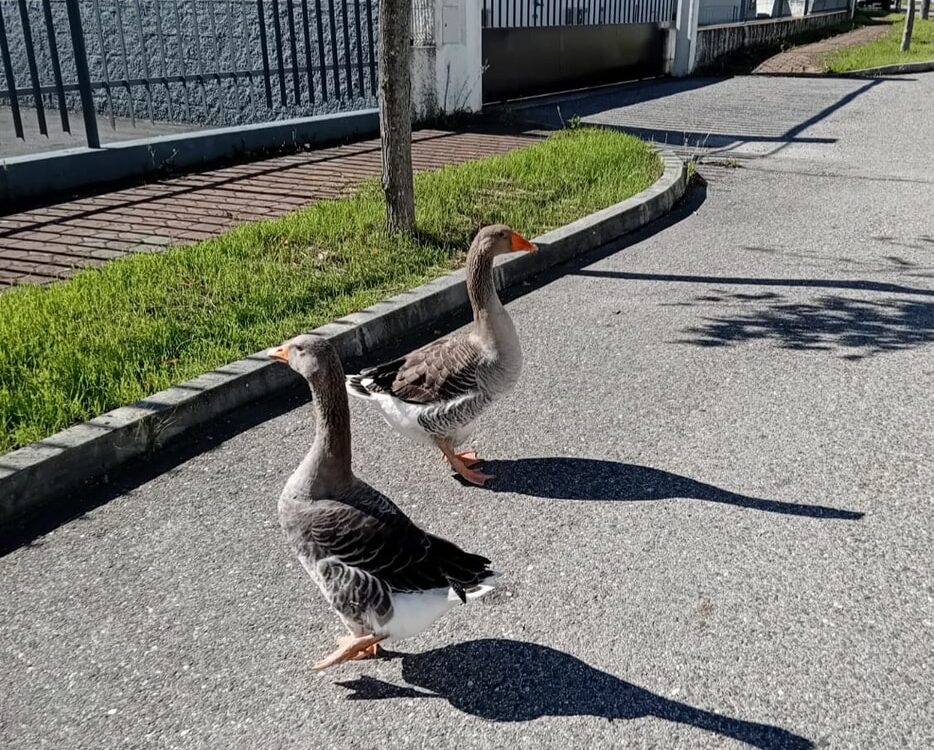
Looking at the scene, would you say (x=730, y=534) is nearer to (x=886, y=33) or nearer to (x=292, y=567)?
(x=292, y=567)

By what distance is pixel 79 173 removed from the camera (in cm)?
918

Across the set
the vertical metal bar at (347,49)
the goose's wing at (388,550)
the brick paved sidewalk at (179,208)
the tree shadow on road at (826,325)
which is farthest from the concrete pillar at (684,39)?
the goose's wing at (388,550)

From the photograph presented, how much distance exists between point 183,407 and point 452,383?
1.49 metres

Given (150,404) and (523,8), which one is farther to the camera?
(523,8)

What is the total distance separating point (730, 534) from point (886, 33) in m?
34.2

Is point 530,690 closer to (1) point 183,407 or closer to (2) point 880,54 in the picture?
(1) point 183,407

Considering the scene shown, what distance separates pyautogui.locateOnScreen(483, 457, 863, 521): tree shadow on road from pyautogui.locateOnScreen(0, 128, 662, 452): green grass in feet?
6.08

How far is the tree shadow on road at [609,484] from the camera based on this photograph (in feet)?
13.0

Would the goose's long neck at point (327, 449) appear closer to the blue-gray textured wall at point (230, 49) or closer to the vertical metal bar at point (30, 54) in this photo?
the vertical metal bar at point (30, 54)

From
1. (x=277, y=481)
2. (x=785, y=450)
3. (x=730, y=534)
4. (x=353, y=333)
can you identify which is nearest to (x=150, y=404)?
(x=277, y=481)

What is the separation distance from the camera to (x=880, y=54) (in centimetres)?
2416

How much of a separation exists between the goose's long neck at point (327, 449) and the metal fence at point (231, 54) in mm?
8616

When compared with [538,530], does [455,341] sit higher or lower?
higher

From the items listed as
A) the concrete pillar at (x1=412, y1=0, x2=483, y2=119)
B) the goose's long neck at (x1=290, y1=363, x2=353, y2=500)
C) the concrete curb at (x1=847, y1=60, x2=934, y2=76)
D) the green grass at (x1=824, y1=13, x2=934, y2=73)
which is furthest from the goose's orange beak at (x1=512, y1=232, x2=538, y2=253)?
the green grass at (x1=824, y1=13, x2=934, y2=73)
